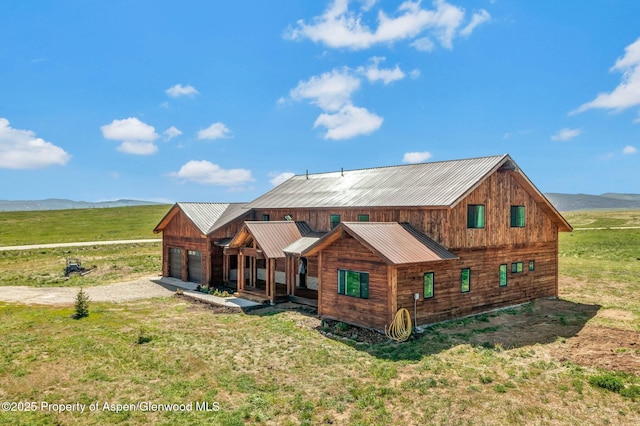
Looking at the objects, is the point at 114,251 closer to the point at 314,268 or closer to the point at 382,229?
the point at 314,268

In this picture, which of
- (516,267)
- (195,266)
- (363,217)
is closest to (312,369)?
(363,217)

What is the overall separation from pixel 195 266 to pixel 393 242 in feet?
59.1

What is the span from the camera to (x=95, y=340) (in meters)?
15.5

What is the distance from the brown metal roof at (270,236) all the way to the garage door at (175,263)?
894 centimetres

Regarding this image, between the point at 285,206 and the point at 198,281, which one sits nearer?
the point at 285,206

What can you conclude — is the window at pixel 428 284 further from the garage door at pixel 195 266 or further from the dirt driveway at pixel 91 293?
the garage door at pixel 195 266

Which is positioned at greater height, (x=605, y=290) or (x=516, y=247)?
(x=516, y=247)

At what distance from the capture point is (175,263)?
1277 inches

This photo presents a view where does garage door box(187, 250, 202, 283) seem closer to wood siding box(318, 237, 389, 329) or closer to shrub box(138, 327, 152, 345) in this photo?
wood siding box(318, 237, 389, 329)

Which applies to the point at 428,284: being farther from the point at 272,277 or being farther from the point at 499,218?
the point at 272,277

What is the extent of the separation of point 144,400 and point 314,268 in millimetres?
13929

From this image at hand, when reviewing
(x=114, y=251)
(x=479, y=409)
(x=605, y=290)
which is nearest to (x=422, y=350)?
(x=479, y=409)

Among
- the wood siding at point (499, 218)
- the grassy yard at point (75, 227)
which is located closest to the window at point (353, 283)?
the wood siding at point (499, 218)

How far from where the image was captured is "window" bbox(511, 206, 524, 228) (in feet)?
71.9
